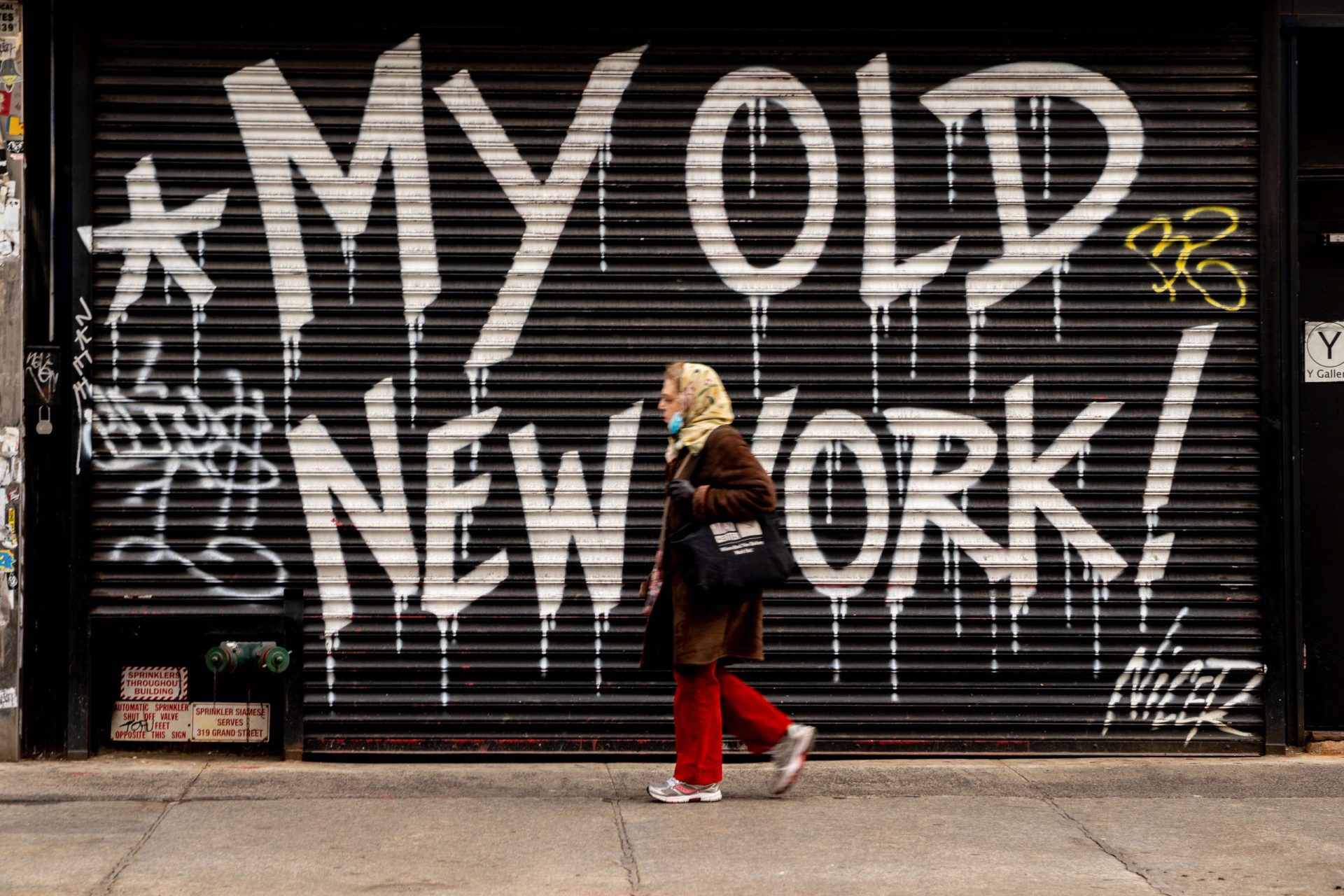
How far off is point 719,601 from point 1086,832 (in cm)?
172

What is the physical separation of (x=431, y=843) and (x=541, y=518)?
1.89 meters

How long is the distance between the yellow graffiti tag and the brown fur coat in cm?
253

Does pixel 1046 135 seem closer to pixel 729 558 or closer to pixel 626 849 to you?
pixel 729 558

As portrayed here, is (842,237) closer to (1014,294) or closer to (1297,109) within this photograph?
(1014,294)

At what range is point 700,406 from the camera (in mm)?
→ 5832

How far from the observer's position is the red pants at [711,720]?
5.86m

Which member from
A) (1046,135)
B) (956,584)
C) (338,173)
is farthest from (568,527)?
(1046,135)

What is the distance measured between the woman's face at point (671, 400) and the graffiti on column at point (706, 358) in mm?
927

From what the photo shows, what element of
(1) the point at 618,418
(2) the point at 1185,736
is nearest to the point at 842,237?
(1) the point at 618,418

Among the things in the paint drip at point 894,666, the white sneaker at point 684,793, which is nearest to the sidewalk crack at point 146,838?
the white sneaker at point 684,793

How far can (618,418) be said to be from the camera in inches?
269

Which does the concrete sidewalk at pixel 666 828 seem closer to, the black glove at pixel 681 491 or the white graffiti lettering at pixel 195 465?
the white graffiti lettering at pixel 195 465

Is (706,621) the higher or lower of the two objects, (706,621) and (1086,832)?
the higher

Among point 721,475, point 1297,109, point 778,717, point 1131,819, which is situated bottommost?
point 1131,819
